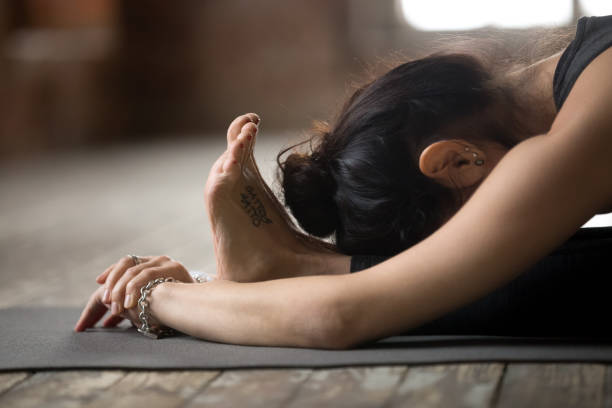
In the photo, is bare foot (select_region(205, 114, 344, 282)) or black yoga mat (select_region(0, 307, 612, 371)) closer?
black yoga mat (select_region(0, 307, 612, 371))

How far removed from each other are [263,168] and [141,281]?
11.7ft

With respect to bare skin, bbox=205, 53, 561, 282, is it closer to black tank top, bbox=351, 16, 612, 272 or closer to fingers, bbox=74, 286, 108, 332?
black tank top, bbox=351, 16, 612, 272

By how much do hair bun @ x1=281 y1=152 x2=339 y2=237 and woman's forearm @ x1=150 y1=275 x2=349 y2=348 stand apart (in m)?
0.25

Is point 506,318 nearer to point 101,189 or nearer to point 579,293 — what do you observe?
point 579,293

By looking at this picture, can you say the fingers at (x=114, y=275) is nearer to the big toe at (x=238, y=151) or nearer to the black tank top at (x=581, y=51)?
the big toe at (x=238, y=151)

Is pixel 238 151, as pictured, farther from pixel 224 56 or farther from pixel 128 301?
pixel 224 56

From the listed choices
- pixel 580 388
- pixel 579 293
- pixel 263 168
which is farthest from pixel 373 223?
pixel 263 168

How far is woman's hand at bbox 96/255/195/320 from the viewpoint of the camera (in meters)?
1.63

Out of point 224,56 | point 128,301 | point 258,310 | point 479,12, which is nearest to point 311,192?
point 258,310

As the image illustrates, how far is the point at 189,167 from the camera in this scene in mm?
6156

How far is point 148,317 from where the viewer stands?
1.62m

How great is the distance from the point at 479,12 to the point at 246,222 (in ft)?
24.5

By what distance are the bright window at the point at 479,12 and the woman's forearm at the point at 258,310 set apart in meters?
7.32

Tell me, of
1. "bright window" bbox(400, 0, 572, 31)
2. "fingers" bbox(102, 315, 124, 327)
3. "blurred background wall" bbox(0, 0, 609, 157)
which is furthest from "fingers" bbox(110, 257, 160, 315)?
"bright window" bbox(400, 0, 572, 31)
